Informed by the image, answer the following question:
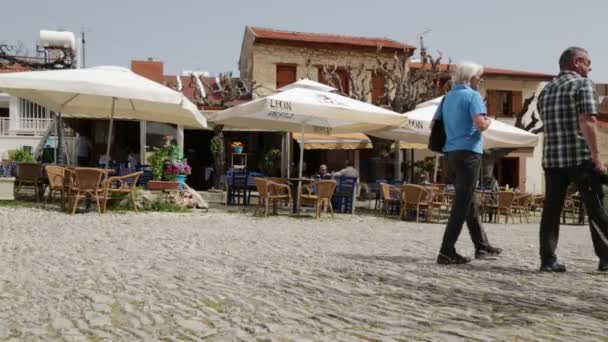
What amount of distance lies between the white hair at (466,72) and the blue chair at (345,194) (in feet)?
23.1

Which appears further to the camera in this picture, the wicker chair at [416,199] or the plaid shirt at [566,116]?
the wicker chair at [416,199]

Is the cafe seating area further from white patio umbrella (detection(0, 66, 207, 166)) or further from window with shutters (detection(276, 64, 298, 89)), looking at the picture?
window with shutters (detection(276, 64, 298, 89))

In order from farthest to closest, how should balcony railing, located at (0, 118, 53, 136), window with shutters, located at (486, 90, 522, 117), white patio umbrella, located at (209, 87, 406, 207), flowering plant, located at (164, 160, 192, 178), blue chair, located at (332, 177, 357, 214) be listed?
window with shutters, located at (486, 90, 522, 117) → balcony railing, located at (0, 118, 53, 136) → blue chair, located at (332, 177, 357, 214) → flowering plant, located at (164, 160, 192, 178) → white patio umbrella, located at (209, 87, 406, 207)

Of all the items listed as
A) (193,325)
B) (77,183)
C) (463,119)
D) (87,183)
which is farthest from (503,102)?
(193,325)

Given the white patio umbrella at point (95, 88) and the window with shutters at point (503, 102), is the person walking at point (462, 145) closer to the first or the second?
the white patio umbrella at point (95, 88)

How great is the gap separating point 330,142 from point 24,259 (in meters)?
18.7

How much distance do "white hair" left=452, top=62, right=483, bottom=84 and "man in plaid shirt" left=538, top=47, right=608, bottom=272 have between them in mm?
659

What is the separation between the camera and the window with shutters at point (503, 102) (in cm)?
3095

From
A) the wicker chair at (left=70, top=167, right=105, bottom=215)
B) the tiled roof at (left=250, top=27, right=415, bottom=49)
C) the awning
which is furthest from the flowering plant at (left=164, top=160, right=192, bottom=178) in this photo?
the tiled roof at (left=250, top=27, right=415, bottom=49)

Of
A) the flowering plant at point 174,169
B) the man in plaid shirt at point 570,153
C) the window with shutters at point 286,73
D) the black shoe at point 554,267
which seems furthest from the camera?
the window with shutters at point 286,73

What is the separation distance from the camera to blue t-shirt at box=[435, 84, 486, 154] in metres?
5.06

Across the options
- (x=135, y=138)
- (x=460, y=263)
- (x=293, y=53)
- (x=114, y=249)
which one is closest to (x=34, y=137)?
(x=135, y=138)

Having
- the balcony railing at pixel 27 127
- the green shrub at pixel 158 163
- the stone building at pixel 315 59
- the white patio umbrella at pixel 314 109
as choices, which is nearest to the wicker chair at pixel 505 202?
the white patio umbrella at pixel 314 109

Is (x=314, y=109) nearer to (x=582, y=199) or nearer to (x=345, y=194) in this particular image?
(x=345, y=194)
